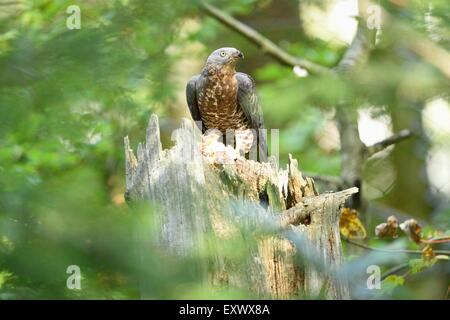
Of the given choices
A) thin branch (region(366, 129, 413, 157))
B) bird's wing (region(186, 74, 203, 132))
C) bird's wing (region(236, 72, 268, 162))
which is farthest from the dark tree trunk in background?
bird's wing (region(186, 74, 203, 132))

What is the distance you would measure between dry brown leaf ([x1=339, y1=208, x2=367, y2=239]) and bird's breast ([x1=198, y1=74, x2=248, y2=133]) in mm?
1073

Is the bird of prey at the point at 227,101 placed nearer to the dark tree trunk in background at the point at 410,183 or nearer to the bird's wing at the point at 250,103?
the bird's wing at the point at 250,103

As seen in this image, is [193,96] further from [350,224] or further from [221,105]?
[350,224]

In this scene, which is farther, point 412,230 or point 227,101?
point 227,101

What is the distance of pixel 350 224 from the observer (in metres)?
4.13

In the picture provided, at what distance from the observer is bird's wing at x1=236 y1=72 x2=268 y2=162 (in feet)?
14.9

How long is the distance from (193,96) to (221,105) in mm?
272

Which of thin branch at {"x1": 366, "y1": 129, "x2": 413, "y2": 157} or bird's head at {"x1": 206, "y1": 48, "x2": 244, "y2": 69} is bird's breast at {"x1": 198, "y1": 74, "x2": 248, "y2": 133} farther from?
thin branch at {"x1": 366, "y1": 129, "x2": 413, "y2": 157}

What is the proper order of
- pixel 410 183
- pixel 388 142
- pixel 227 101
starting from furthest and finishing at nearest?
pixel 410 183, pixel 388 142, pixel 227 101

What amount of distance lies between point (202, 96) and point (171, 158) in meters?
1.78

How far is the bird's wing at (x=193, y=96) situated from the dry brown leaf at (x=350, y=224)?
4.33ft

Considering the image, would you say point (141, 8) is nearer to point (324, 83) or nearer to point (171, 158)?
point (324, 83)

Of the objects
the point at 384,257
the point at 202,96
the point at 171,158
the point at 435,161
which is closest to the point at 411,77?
the point at 171,158

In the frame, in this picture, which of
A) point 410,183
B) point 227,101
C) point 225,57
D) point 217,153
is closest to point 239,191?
point 217,153
